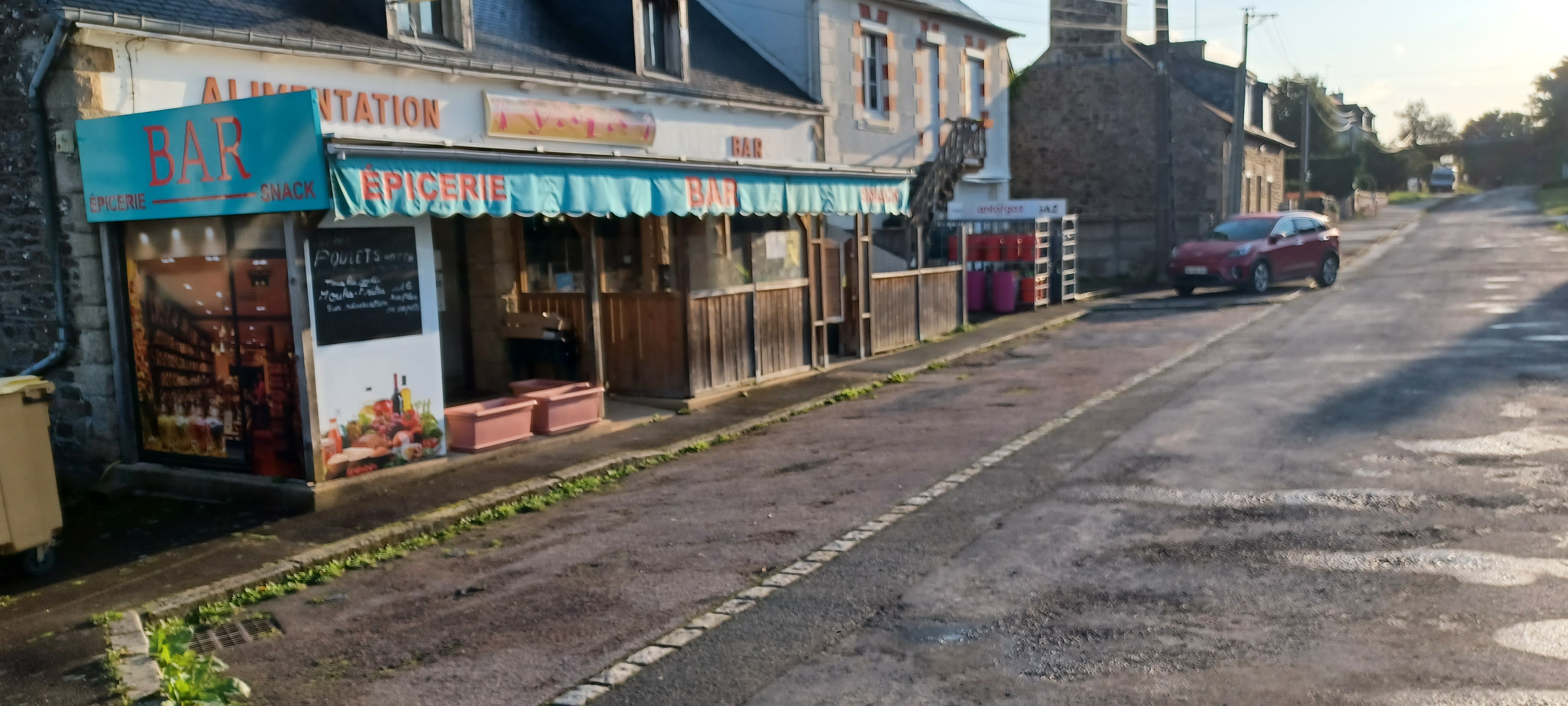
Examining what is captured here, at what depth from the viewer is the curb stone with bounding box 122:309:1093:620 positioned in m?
6.97

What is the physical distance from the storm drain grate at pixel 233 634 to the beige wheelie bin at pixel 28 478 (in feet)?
6.29

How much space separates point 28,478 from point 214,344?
6.54ft

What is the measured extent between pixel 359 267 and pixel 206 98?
10.9ft

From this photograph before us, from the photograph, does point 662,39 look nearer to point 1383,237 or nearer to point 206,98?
point 206,98

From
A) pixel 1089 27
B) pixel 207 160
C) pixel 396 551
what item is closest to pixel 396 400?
pixel 396 551

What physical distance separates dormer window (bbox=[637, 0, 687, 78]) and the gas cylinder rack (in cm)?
729

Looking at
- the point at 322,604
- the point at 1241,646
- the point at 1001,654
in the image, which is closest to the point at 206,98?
the point at 322,604

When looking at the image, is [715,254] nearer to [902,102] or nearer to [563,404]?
[563,404]

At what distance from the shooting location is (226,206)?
873cm

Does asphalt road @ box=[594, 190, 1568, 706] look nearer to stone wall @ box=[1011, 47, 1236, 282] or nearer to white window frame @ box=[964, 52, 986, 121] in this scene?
white window frame @ box=[964, 52, 986, 121]

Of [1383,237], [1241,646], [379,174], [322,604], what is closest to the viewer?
[1241,646]

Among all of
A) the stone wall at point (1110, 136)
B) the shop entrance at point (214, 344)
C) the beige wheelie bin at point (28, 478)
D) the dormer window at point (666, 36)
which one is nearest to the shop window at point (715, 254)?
the dormer window at point (666, 36)

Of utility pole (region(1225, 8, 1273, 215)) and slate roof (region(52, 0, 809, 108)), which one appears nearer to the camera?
slate roof (region(52, 0, 809, 108))

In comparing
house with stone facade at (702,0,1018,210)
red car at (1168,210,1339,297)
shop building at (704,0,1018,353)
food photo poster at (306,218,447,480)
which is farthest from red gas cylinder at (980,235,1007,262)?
food photo poster at (306,218,447,480)
